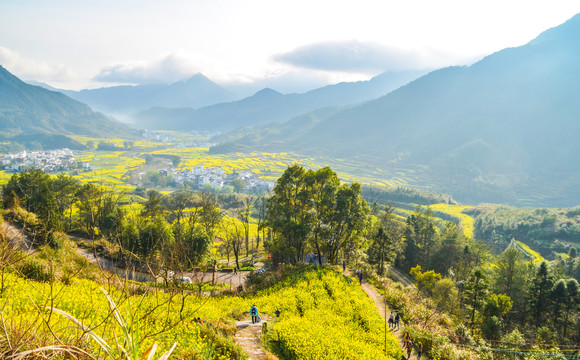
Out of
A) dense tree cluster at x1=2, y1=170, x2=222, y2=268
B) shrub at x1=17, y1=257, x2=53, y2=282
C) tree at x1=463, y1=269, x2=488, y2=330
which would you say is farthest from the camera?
dense tree cluster at x1=2, y1=170, x2=222, y2=268

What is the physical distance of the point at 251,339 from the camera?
10.9m

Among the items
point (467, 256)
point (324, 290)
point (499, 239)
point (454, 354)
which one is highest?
point (324, 290)

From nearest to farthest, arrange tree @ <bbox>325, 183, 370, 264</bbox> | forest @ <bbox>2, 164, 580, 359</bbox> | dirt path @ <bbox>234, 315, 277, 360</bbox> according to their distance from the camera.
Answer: dirt path @ <bbox>234, 315, 277, 360</bbox>
forest @ <bbox>2, 164, 580, 359</bbox>
tree @ <bbox>325, 183, 370, 264</bbox>

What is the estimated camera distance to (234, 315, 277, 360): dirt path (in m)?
9.42

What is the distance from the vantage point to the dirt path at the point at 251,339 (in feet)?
30.9

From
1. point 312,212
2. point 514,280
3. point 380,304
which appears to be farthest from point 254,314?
point 514,280

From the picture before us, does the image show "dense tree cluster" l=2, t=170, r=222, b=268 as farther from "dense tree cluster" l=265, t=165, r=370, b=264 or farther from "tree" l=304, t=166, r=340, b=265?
"tree" l=304, t=166, r=340, b=265

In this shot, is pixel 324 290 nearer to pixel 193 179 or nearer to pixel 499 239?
pixel 499 239

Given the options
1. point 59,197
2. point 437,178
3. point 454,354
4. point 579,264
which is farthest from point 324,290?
point 437,178

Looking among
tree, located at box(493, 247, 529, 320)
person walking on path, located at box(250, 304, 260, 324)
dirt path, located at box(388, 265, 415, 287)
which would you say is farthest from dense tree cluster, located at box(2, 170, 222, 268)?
tree, located at box(493, 247, 529, 320)

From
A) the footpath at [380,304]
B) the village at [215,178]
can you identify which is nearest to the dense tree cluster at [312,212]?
the footpath at [380,304]

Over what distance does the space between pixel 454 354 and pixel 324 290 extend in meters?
7.31

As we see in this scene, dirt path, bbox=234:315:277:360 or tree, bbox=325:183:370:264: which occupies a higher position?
tree, bbox=325:183:370:264

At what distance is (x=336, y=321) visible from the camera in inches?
554
